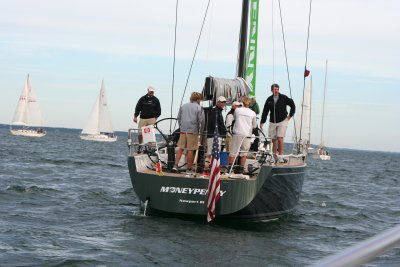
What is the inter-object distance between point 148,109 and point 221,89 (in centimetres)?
161

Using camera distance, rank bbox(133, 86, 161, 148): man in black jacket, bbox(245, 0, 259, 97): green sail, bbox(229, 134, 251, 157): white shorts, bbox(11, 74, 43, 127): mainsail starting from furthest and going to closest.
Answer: bbox(11, 74, 43, 127): mainsail < bbox(245, 0, 259, 97): green sail < bbox(133, 86, 161, 148): man in black jacket < bbox(229, 134, 251, 157): white shorts

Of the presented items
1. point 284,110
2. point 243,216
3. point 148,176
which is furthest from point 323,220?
point 148,176

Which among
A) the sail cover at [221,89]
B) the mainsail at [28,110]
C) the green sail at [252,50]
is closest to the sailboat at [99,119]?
the mainsail at [28,110]

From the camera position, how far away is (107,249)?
932 centimetres

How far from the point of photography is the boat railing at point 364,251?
1534 mm

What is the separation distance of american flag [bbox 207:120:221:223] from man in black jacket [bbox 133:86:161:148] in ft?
11.2

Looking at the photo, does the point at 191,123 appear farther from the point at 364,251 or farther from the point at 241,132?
the point at 364,251

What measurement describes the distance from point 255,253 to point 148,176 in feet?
9.43

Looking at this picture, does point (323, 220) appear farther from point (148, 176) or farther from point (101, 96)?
point (101, 96)

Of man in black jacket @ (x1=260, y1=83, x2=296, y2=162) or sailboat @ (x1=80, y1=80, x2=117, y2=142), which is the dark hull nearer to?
→ man in black jacket @ (x1=260, y1=83, x2=296, y2=162)

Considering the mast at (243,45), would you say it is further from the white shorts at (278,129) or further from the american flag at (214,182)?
the american flag at (214,182)

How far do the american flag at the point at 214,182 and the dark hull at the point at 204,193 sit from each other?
16cm

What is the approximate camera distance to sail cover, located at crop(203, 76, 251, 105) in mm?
13773

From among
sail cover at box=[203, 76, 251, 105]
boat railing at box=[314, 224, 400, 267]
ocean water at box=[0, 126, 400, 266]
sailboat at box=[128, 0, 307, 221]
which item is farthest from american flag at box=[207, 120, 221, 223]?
boat railing at box=[314, 224, 400, 267]
